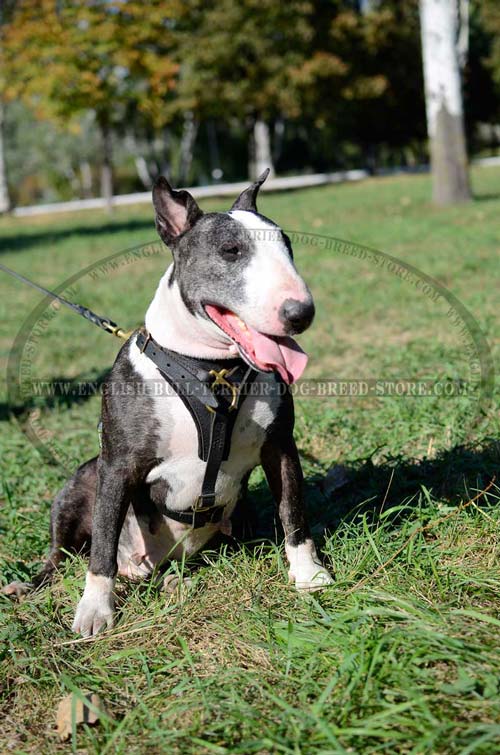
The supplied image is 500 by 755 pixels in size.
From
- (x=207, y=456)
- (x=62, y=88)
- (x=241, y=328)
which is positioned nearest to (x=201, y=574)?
(x=207, y=456)

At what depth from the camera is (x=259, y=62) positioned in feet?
97.8

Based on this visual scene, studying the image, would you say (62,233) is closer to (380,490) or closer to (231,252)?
(380,490)

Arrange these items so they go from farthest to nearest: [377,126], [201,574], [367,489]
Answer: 1. [377,126]
2. [367,489]
3. [201,574]

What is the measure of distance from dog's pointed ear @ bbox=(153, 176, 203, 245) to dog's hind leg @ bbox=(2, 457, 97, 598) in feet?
3.05

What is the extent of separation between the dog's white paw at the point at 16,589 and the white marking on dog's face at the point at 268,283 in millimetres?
1316

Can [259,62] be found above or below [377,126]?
above

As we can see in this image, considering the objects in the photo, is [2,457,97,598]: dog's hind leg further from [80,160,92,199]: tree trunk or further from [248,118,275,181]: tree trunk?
[80,160,92,199]: tree trunk

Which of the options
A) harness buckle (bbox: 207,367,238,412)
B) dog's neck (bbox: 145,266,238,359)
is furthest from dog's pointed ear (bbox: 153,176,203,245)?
harness buckle (bbox: 207,367,238,412)

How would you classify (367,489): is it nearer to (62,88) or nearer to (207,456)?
(207,456)

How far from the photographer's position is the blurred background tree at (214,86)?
19938 millimetres

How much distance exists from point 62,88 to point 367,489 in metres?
19.0

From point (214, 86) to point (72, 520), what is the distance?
29.0 m

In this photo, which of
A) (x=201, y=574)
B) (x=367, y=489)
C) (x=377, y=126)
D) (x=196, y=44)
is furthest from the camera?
(x=377, y=126)

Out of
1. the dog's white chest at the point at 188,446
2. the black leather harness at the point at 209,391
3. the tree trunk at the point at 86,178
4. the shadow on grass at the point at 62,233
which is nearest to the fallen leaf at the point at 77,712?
the dog's white chest at the point at 188,446
